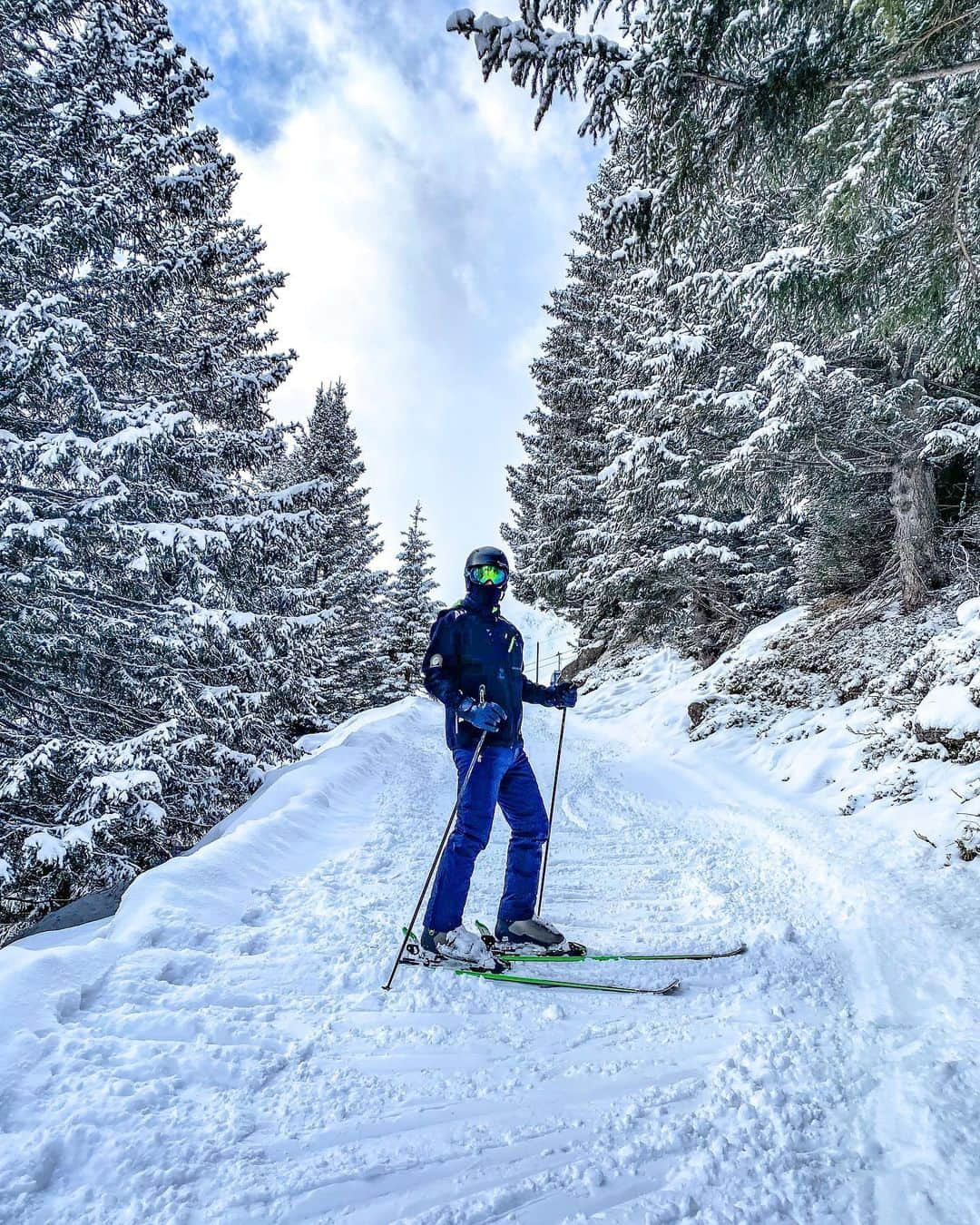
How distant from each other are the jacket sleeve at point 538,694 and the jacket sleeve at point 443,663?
0.66 m

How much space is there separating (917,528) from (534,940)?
32.5 feet

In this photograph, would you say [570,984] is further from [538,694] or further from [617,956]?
[538,694]

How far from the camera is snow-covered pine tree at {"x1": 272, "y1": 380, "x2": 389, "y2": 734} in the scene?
19.9 metres

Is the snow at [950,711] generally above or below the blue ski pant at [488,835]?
above

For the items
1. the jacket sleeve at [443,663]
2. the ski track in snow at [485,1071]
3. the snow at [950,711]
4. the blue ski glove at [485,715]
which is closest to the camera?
the ski track in snow at [485,1071]

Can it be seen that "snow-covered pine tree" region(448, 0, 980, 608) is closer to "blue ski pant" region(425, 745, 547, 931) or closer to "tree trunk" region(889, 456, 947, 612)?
"tree trunk" region(889, 456, 947, 612)

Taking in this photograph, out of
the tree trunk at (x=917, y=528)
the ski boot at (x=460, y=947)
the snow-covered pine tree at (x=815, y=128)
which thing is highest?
the snow-covered pine tree at (x=815, y=128)

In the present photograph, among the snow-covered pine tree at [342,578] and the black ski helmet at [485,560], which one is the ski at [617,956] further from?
the snow-covered pine tree at [342,578]

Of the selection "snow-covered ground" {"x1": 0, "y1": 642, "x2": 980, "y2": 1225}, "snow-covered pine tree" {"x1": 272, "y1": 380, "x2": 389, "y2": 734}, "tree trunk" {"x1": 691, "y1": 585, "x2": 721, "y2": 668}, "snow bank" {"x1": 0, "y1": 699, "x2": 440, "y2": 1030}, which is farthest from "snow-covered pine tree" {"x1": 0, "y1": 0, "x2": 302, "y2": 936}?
"tree trunk" {"x1": 691, "y1": 585, "x2": 721, "y2": 668}

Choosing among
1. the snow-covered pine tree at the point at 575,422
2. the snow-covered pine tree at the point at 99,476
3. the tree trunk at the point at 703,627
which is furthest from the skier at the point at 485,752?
the snow-covered pine tree at the point at 575,422

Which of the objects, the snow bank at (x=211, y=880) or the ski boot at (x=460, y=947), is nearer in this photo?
the snow bank at (x=211, y=880)

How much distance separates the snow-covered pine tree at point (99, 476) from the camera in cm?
720

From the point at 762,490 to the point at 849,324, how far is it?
12.4ft

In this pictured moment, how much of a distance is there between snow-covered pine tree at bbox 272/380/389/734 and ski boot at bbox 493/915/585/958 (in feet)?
48.3
